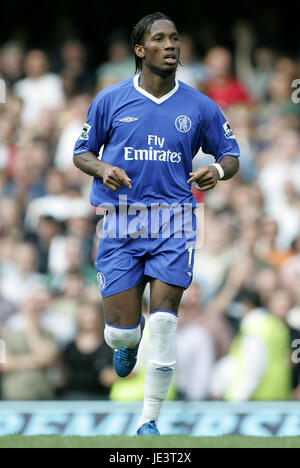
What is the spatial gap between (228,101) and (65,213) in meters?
3.00

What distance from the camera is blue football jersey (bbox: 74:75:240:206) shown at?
257 inches

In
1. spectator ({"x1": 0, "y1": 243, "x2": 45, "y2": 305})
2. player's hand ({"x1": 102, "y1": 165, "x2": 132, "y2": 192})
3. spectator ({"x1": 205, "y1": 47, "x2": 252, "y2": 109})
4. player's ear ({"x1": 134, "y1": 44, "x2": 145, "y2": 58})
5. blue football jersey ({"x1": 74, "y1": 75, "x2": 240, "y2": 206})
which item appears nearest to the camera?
player's hand ({"x1": 102, "y1": 165, "x2": 132, "y2": 192})

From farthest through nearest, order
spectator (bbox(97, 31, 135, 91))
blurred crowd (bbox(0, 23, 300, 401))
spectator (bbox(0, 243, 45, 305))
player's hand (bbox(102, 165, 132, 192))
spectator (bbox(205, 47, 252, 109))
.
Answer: spectator (bbox(97, 31, 135, 91)), spectator (bbox(205, 47, 252, 109)), spectator (bbox(0, 243, 45, 305)), blurred crowd (bbox(0, 23, 300, 401)), player's hand (bbox(102, 165, 132, 192))

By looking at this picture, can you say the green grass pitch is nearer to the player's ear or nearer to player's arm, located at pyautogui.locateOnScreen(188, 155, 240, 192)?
player's arm, located at pyautogui.locateOnScreen(188, 155, 240, 192)

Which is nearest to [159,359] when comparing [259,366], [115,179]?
[115,179]

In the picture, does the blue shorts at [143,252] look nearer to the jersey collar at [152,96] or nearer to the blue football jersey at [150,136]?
the blue football jersey at [150,136]

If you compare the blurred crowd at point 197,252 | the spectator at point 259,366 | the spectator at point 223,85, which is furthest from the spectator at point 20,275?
the spectator at point 223,85

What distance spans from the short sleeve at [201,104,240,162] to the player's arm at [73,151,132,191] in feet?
2.32

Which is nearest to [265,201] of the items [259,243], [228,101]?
[259,243]

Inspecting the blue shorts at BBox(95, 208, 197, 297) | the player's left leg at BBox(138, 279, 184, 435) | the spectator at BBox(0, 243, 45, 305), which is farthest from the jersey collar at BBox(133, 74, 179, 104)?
the spectator at BBox(0, 243, 45, 305)

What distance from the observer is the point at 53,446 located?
19.4ft

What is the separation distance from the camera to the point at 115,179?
249 inches

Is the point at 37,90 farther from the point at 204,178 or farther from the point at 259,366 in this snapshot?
the point at 204,178

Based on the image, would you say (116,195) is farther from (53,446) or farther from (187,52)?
(187,52)
